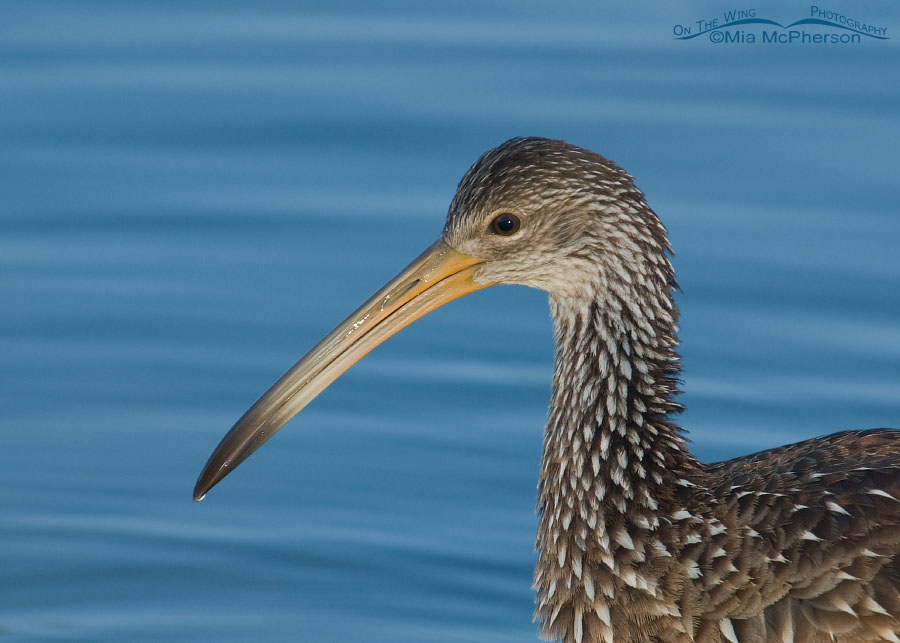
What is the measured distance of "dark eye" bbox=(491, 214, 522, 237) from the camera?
6160 millimetres

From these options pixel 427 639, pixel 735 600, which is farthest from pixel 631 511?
pixel 427 639

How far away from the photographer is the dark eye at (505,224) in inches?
243

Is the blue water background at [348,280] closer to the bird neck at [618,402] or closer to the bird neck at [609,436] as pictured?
the bird neck at [609,436]

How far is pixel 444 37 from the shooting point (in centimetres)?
1115

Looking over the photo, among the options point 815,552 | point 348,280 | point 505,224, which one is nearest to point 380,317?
point 505,224

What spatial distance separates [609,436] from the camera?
6219mm

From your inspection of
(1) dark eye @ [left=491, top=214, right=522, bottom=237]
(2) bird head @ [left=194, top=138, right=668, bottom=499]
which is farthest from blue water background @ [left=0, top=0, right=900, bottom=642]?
(1) dark eye @ [left=491, top=214, right=522, bottom=237]

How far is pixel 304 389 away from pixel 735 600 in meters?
1.68

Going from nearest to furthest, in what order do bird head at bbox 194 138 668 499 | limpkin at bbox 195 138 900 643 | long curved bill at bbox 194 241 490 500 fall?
1. limpkin at bbox 195 138 900 643
2. bird head at bbox 194 138 668 499
3. long curved bill at bbox 194 241 490 500

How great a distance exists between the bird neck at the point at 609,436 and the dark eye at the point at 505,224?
0.32 m

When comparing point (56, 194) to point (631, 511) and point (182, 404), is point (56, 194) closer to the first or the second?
point (182, 404)

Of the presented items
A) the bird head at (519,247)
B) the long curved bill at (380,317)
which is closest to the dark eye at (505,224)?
the bird head at (519,247)

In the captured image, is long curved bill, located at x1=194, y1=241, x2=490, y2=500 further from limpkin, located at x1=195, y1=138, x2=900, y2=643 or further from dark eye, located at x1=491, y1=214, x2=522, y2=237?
dark eye, located at x1=491, y1=214, x2=522, y2=237

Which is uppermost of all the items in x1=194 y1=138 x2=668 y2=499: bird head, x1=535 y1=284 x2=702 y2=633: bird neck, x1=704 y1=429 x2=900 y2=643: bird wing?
x1=194 y1=138 x2=668 y2=499: bird head
